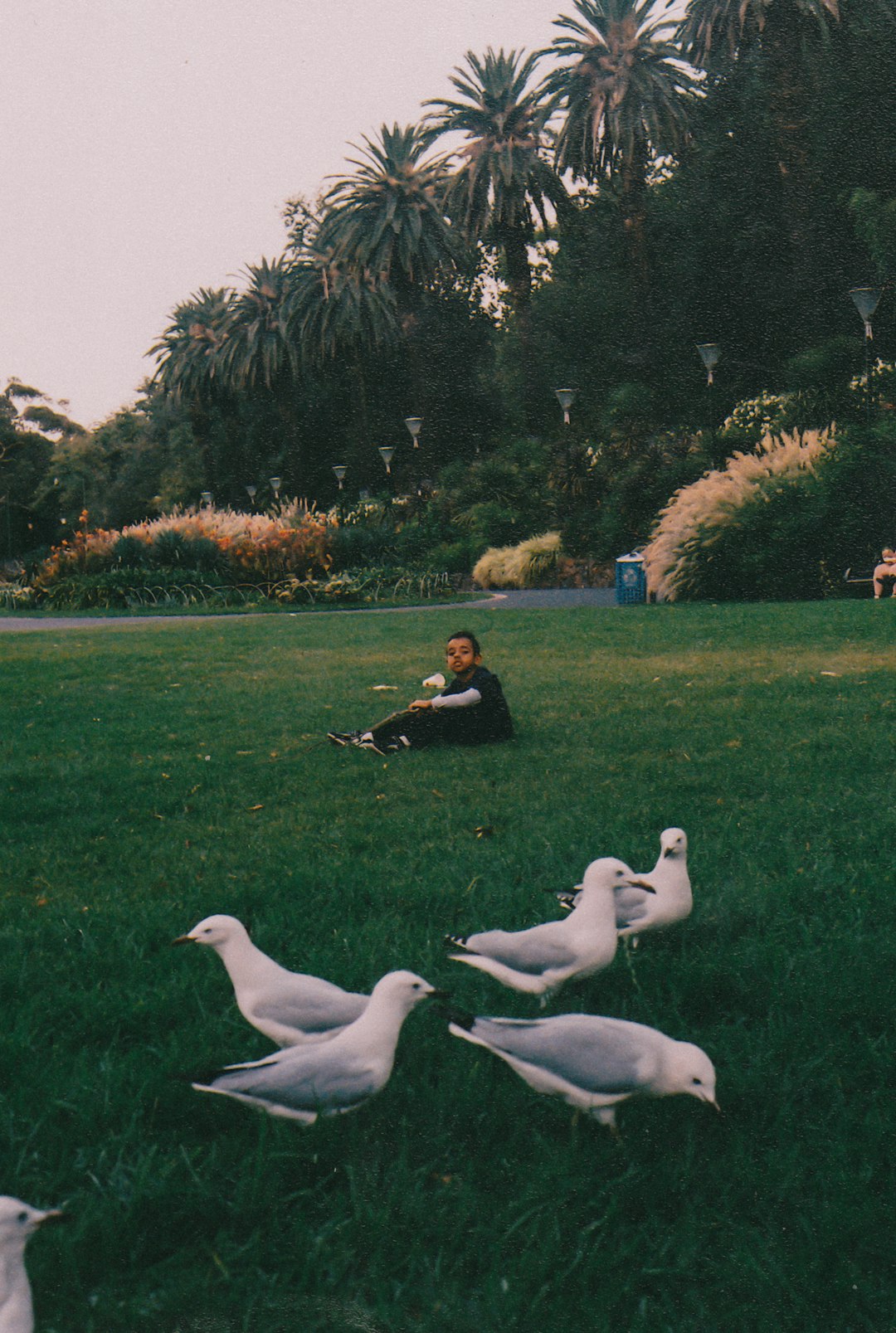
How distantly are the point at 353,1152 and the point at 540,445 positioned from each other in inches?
1238

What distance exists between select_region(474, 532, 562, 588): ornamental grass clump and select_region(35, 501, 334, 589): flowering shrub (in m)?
4.75

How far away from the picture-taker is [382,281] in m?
37.5

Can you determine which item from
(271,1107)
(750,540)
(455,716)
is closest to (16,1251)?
(271,1107)

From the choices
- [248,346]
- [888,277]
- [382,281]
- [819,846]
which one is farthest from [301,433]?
[819,846]

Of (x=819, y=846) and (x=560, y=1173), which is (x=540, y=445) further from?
(x=560, y=1173)

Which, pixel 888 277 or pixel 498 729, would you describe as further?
pixel 888 277

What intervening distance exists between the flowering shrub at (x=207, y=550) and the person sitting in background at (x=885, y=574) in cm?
1040

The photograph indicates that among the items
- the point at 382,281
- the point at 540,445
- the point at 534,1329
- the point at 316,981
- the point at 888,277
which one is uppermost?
the point at 382,281

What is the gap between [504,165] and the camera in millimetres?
30750

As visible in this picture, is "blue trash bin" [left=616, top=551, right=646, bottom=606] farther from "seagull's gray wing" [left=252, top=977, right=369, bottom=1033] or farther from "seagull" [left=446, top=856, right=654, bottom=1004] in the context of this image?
"seagull's gray wing" [left=252, top=977, right=369, bottom=1033]

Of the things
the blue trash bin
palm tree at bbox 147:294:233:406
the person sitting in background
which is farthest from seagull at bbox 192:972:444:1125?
palm tree at bbox 147:294:233:406

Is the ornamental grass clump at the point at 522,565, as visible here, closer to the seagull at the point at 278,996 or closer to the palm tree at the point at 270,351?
the palm tree at the point at 270,351

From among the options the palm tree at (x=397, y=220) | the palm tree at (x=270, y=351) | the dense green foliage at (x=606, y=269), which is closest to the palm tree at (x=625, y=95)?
the dense green foliage at (x=606, y=269)

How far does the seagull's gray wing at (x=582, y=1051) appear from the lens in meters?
2.08
